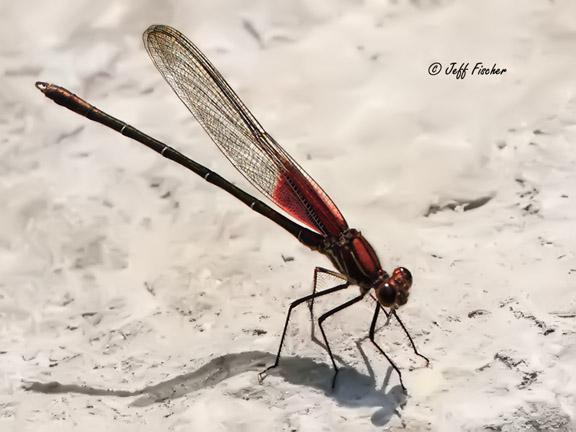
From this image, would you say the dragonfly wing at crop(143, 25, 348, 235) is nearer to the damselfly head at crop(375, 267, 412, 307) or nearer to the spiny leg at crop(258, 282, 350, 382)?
the spiny leg at crop(258, 282, 350, 382)

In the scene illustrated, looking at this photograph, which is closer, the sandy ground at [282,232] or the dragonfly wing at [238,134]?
the sandy ground at [282,232]

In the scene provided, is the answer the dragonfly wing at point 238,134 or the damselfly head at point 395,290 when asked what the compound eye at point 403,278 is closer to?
the damselfly head at point 395,290

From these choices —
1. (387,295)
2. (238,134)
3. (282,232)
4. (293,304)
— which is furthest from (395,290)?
(238,134)

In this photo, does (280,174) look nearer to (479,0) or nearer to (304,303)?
(304,303)

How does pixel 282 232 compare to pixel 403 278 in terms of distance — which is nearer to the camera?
pixel 403 278

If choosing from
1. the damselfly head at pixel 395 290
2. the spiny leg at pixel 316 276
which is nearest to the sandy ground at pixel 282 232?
the spiny leg at pixel 316 276

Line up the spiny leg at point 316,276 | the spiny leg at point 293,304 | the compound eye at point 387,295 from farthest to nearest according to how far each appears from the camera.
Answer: the spiny leg at point 316,276 < the spiny leg at point 293,304 < the compound eye at point 387,295

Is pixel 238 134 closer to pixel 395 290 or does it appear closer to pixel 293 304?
pixel 293 304

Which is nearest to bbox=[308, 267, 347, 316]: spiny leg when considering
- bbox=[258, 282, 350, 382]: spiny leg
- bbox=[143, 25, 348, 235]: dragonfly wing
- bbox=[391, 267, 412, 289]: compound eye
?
bbox=[258, 282, 350, 382]: spiny leg
